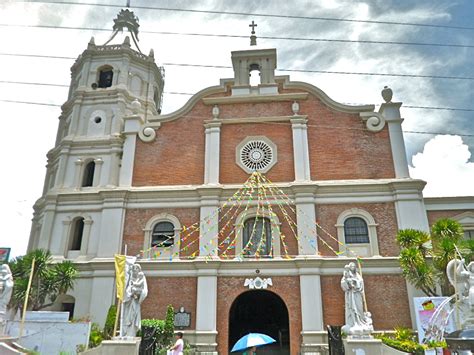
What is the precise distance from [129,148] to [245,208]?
25.7ft

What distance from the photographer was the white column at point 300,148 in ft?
66.6

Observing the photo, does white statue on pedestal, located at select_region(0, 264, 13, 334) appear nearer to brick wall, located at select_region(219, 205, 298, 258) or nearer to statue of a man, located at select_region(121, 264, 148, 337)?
statue of a man, located at select_region(121, 264, 148, 337)

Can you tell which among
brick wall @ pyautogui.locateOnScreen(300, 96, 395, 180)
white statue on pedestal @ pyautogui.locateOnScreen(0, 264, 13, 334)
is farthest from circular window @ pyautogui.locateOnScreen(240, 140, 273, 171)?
white statue on pedestal @ pyautogui.locateOnScreen(0, 264, 13, 334)

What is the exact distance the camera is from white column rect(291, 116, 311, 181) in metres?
20.3

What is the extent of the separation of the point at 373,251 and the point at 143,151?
13.7 m

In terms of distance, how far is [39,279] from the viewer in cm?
1788

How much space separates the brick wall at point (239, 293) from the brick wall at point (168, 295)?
1354mm

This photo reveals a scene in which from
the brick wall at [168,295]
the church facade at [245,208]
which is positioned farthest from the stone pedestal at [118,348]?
the brick wall at [168,295]

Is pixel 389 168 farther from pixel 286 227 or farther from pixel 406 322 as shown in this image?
pixel 406 322

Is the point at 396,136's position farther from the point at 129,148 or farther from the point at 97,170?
the point at 97,170

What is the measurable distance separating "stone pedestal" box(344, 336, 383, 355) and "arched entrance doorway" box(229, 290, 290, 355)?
8524 mm

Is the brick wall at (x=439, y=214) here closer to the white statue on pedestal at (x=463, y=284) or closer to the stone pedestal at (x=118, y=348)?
the white statue on pedestal at (x=463, y=284)

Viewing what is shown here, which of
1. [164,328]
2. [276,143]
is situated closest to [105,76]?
[276,143]

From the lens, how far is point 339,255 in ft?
60.6
